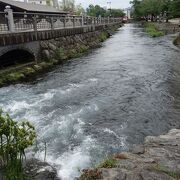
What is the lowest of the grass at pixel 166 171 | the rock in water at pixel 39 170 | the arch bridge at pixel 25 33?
the rock in water at pixel 39 170

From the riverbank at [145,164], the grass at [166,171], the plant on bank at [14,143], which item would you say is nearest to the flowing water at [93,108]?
the riverbank at [145,164]

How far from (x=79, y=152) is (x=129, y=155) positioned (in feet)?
5.76

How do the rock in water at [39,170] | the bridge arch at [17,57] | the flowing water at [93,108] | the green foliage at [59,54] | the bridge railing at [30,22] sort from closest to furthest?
the rock in water at [39,170]
the flowing water at [93,108]
the bridge railing at [30,22]
the bridge arch at [17,57]
the green foliage at [59,54]

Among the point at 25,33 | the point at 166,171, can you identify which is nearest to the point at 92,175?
the point at 166,171

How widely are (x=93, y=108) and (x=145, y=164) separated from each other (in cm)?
579

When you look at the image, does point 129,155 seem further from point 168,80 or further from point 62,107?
point 168,80

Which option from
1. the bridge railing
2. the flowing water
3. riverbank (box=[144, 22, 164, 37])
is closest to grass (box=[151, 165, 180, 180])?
the flowing water

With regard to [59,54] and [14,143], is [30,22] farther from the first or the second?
[14,143]

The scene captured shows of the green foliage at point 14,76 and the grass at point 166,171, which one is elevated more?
the grass at point 166,171

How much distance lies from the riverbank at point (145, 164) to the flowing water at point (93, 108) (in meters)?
1.09

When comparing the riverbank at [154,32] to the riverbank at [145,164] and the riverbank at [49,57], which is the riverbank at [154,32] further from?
the riverbank at [145,164]

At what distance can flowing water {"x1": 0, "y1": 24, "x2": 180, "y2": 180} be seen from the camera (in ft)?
27.6

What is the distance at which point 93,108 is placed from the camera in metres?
12.0

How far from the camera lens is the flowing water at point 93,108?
842cm
